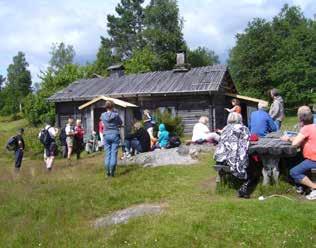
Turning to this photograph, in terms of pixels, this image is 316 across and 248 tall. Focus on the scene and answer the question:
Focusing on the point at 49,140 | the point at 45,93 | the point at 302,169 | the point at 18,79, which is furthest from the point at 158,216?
the point at 18,79

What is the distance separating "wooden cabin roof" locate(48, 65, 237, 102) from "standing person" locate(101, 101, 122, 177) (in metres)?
12.7

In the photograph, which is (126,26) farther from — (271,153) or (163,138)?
(271,153)

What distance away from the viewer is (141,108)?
26188 millimetres

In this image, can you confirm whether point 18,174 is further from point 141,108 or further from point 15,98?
point 15,98

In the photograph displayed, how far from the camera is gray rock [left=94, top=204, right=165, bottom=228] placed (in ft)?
24.1

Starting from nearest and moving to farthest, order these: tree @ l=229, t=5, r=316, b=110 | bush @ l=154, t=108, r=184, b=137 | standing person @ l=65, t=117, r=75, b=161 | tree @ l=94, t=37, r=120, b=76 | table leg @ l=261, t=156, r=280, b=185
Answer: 1. table leg @ l=261, t=156, r=280, b=185
2. standing person @ l=65, t=117, r=75, b=161
3. bush @ l=154, t=108, r=184, b=137
4. tree @ l=229, t=5, r=316, b=110
5. tree @ l=94, t=37, r=120, b=76

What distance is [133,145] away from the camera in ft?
50.8

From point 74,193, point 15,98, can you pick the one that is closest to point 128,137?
point 74,193

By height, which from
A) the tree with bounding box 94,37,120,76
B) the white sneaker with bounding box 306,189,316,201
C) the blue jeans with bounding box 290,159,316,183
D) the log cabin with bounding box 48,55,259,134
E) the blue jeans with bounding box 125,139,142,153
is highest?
the tree with bounding box 94,37,120,76

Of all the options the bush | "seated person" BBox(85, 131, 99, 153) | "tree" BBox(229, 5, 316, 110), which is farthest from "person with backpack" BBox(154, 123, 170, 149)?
"tree" BBox(229, 5, 316, 110)

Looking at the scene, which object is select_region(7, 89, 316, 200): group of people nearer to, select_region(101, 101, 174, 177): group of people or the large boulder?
select_region(101, 101, 174, 177): group of people

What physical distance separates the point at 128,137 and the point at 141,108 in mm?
10718

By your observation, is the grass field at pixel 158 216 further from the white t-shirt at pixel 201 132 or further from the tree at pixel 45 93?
the tree at pixel 45 93

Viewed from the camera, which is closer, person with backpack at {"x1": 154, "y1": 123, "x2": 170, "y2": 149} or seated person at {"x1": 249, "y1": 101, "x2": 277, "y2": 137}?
seated person at {"x1": 249, "y1": 101, "x2": 277, "y2": 137}
